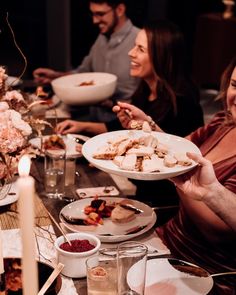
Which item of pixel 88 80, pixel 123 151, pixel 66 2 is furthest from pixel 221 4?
pixel 123 151

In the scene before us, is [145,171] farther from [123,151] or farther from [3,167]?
[3,167]

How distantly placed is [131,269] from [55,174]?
82 centimetres

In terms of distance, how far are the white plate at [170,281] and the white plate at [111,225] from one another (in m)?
0.19

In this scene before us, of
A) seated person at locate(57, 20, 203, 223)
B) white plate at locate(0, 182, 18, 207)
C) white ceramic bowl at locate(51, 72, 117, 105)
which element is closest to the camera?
white plate at locate(0, 182, 18, 207)

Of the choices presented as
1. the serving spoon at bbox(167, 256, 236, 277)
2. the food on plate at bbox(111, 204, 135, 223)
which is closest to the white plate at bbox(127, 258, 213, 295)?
the serving spoon at bbox(167, 256, 236, 277)

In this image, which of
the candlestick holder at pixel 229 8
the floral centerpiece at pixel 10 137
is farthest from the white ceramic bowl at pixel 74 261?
the candlestick holder at pixel 229 8

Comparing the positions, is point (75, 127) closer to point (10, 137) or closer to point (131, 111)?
point (131, 111)

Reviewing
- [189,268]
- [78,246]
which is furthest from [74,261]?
[189,268]

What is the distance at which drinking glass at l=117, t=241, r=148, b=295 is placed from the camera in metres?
1.26

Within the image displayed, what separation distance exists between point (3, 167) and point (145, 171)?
18.8 inches

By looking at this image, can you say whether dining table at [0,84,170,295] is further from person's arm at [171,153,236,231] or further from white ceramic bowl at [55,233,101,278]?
person's arm at [171,153,236,231]

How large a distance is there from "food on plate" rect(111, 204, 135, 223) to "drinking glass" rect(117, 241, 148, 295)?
0.42m

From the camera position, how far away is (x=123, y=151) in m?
1.72

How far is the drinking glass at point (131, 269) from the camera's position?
1261 mm
